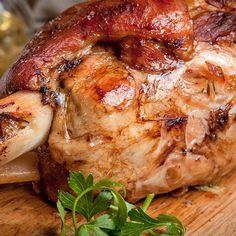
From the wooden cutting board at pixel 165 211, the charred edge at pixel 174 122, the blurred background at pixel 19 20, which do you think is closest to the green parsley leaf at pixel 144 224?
the wooden cutting board at pixel 165 211

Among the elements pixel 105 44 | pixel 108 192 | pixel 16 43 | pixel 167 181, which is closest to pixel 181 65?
pixel 105 44

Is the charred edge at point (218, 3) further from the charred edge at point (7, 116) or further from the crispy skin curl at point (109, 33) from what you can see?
the charred edge at point (7, 116)

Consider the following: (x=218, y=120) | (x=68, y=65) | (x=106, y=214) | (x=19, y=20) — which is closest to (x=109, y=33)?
(x=68, y=65)

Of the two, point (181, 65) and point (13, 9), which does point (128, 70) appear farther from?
point (13, 9)

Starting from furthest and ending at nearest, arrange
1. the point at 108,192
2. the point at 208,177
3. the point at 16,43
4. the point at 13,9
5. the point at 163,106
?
1. the point at 13,9
2. the point at 16,43
3. the point at 208,177
4. the point at 163,106
5. the point at 108,192

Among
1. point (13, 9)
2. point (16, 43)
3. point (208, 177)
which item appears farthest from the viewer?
point (13, 9)

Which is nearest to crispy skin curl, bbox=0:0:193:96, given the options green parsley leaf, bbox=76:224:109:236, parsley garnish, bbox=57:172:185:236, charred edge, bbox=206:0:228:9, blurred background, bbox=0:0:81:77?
charred edge, bbox=206:0:228:9

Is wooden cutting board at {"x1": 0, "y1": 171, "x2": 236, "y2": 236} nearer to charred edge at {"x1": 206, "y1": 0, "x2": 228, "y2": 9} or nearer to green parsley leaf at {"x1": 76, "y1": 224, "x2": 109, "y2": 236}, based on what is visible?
green parsley leaf at {"x1": 76, "y1": 224, "x2": 109, "y2": 236}
